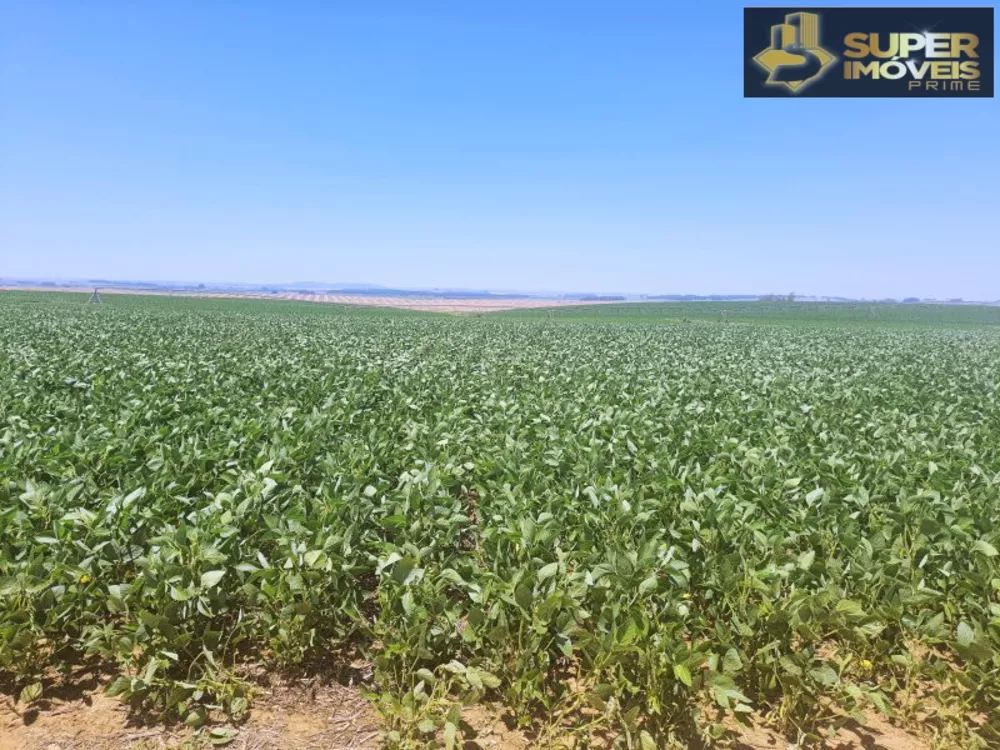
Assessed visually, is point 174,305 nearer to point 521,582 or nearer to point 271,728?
point 271,728

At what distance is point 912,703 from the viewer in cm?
336

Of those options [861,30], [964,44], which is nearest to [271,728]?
[861,30]

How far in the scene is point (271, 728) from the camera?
10.0 ft

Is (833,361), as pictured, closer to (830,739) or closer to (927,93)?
(927,93)

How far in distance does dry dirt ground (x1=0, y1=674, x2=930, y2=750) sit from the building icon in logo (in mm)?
22126

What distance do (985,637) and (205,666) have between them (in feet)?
14.1

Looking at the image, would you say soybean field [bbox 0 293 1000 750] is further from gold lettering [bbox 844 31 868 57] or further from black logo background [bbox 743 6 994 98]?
gold lettering [bbox 844 31 868 57]

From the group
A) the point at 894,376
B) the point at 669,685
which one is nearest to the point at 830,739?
the point at 669,685

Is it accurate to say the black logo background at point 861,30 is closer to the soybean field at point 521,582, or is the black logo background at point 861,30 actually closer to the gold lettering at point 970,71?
the gold lettering at point 970,71

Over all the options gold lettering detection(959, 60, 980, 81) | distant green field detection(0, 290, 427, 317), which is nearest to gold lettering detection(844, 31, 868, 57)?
gold lettering detection(959, 60, 980, 81)

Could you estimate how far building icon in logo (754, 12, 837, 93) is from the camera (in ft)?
64.1

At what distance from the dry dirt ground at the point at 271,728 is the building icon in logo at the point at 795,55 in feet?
72.6

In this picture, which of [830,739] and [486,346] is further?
[486,346]

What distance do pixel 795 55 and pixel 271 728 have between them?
23.9 metres
